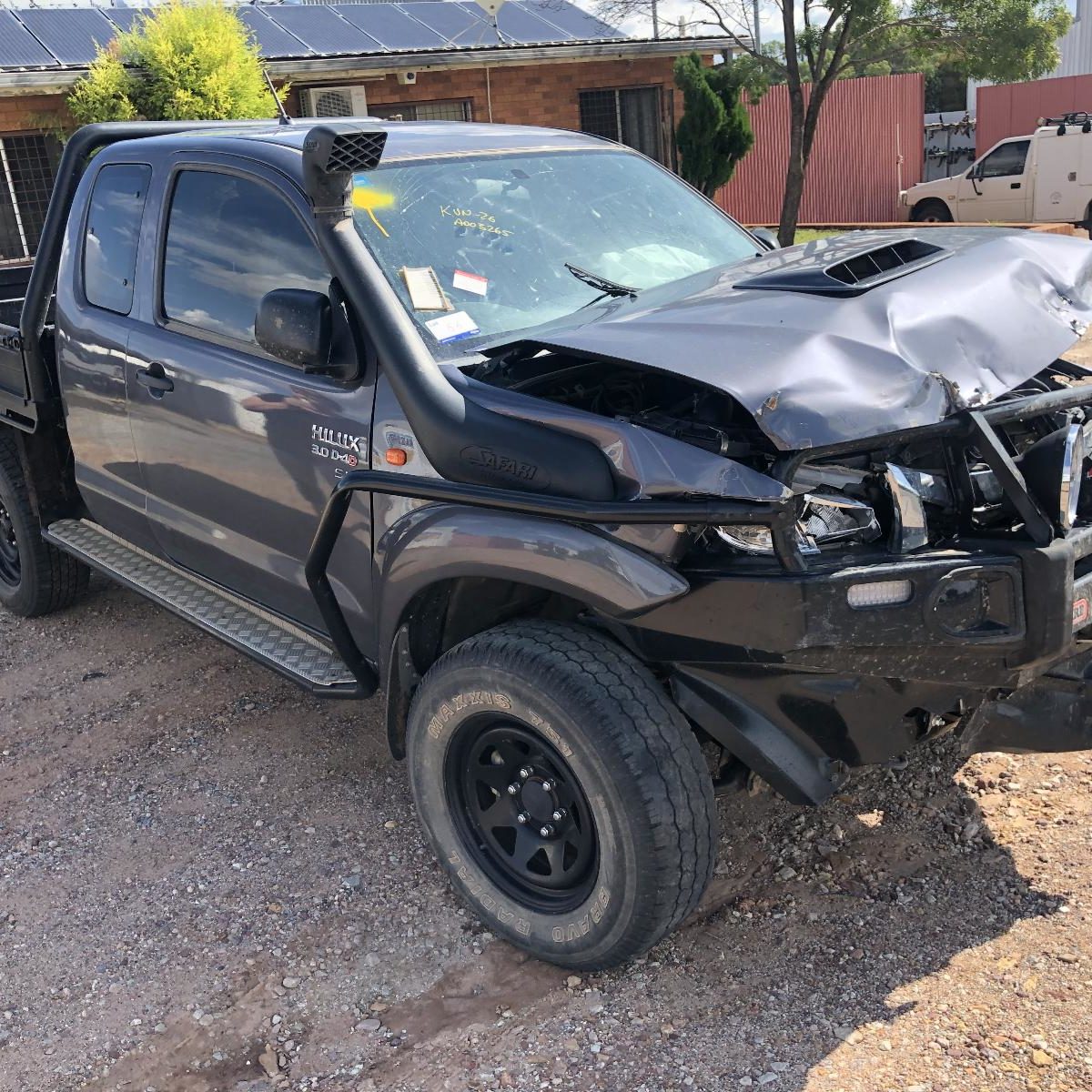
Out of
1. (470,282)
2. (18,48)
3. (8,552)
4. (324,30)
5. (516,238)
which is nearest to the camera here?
(470,282)

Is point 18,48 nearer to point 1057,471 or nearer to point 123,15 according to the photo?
point 123,15

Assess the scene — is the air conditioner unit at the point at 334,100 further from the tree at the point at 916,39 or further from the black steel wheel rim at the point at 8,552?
the black steel wheel rim at the point at 8,552

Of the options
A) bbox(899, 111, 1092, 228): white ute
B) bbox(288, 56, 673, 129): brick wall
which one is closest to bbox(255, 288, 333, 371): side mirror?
bbox(288, 56, 673, 129): brick wall

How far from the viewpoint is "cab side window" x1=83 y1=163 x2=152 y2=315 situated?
416 centimetres

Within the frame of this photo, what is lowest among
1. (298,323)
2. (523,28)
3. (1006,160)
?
(298,323)

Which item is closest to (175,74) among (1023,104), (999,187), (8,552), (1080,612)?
(8,552)

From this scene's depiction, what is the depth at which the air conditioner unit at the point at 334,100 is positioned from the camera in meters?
15.4

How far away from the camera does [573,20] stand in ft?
58.9

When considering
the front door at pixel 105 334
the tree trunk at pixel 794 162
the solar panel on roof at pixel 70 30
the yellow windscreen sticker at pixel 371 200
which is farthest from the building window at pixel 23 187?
the yellow windscreen sticker at pixel 371 200

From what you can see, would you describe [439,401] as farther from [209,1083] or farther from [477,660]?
[209,1083]

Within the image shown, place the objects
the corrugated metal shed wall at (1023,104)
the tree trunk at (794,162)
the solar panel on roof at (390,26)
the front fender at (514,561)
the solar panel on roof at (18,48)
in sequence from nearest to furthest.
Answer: the front fender at (514,561) → the solar panel on roof at (18,48) → the tree trunk at (794,162) → the solar panel on roof at (390,26) → the corrugated metal shed wall at (1023,104)

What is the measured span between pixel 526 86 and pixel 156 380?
46.9ft

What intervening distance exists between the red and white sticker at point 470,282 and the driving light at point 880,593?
58.0 inches

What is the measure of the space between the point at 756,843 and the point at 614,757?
3.26ft
